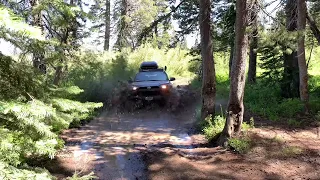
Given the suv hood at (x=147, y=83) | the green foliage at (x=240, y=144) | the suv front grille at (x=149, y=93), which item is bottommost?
the green foliage at (x=240, y=144)

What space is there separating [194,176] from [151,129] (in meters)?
4.44

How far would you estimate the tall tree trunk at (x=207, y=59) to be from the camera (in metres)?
10.4

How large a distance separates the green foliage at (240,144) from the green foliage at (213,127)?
0.81 m

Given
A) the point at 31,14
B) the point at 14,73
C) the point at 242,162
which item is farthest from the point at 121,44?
the point at 14,73

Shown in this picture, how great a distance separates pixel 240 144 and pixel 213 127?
5.42 feet

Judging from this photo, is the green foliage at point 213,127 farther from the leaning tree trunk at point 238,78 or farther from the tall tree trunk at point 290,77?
the tall tree trunk at point 290,77

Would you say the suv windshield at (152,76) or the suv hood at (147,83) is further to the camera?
the suv windshield at (152,76)

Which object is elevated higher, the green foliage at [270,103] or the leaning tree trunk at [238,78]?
the leaning tree trunk at [238,78]

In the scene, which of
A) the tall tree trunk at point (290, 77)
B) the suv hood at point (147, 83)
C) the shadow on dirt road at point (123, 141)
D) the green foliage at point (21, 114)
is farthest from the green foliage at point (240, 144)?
the tall tree trunk at point (290, 77)

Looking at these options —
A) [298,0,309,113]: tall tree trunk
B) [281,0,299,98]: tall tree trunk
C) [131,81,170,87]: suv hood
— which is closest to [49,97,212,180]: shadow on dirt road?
[131,81,170,87]: suv hood

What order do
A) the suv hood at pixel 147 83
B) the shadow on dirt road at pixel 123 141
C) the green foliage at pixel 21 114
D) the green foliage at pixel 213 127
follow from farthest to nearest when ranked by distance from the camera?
1. the suv hood at pixel 147 83
2. the green foliage at pixel 213 127
3. the shadow on dirt road at pixel 123 141
4. the green foliage at pixel 21 114

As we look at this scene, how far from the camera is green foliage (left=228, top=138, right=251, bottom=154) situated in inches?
312

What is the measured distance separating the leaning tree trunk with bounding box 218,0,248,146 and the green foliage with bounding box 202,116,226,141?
0.49 meters

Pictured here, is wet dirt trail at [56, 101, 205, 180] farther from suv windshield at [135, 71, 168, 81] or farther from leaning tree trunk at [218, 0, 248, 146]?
suv windshield at [135, 71, 168, 81]
